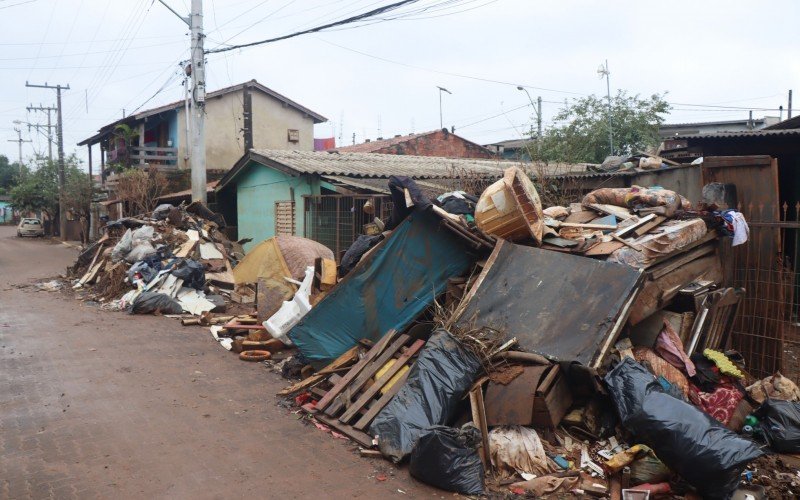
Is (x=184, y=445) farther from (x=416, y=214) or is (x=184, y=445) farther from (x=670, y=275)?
(x=670, y=275)

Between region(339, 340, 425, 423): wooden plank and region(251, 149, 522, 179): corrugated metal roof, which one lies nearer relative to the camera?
region(339, 340, 425, 423): wooden plank

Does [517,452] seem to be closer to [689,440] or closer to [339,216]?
[689,440]

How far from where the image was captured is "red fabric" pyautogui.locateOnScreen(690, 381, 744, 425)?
4820 millimetres

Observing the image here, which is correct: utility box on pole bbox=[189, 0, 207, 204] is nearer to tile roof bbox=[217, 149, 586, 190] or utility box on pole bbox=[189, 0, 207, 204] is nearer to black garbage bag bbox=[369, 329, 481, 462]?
tile roof bbox=[217, 149, 586, 190]

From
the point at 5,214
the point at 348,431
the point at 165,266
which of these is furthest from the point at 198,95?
the point at 5,214

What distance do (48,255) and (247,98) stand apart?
11989 mm

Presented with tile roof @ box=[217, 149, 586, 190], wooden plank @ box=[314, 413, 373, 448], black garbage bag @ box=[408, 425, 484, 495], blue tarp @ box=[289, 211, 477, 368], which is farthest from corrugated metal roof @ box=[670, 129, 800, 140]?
wooden plank @ box=[314, 413, 373, 448]

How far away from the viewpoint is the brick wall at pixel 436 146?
25719mm

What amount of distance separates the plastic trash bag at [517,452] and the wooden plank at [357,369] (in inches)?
65.2

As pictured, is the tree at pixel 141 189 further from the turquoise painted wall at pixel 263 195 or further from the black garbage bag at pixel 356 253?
the black garbage bag at pixel 356 253

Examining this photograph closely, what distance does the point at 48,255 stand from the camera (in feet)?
80.4

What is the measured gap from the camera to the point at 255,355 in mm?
7723

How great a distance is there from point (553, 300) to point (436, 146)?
2216 cm

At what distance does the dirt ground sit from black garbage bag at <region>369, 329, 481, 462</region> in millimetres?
225
